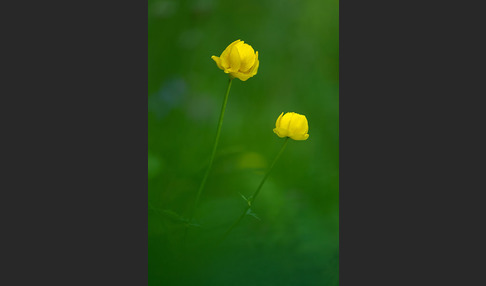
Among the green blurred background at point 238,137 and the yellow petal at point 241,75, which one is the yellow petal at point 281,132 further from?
the yellow petal at point 241,75

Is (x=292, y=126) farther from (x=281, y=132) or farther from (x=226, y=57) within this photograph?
(x=226, y=57)

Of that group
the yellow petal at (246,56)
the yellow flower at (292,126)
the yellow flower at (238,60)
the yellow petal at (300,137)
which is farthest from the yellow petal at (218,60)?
the yellow petal at (300,137)

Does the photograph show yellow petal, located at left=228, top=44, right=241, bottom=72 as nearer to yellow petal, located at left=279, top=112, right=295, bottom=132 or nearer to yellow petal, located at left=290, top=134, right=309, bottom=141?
yellow petal, located at left=279, top=112, right=295, bottom=132

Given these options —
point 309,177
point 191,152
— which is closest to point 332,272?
point 309,177

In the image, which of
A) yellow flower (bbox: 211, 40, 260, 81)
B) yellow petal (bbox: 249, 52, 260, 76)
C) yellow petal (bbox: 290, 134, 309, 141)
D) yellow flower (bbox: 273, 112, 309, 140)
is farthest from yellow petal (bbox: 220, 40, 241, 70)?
yellow petal (bbox: 290, 134, 309, 141)

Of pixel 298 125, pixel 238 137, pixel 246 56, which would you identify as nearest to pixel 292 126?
pixel 298 125
